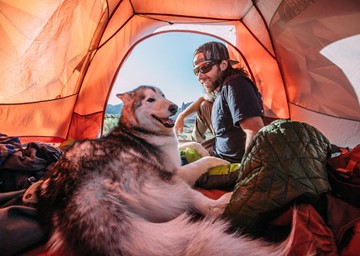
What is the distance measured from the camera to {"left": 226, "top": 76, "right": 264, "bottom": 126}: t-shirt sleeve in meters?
1.46

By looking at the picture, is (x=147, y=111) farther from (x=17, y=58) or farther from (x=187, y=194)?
(x=17, y=58)

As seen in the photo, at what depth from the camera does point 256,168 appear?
2.71ft

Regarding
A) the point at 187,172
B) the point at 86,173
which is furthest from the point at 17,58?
the point at 187,172

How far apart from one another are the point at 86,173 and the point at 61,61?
159 cm

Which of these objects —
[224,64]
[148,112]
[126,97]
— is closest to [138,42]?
[126,97]

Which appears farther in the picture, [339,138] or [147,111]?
[339,138]

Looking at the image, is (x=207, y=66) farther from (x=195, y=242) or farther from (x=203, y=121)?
(x=195, y=242)

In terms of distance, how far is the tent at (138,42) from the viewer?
1.69 meters

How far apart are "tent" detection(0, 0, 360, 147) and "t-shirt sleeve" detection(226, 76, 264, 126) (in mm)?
960

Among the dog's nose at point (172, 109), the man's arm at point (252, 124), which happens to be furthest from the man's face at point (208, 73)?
the man's arm at point (252, 124)

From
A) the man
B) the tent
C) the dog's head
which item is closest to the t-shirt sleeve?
the man

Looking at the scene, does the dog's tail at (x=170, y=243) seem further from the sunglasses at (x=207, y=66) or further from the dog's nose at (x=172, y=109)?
the sunglasses at (x=207, y=66)

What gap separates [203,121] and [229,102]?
968mm

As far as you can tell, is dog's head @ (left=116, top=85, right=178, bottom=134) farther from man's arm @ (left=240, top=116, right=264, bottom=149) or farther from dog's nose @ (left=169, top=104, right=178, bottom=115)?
man's arm @ (left=240, top=116, right=264, bottom=149)
